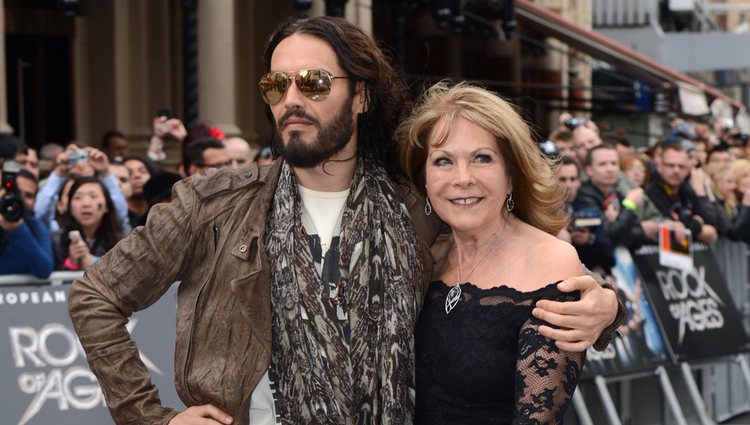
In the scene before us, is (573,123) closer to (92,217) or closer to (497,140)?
(92,217)

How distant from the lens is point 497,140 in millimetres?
3812

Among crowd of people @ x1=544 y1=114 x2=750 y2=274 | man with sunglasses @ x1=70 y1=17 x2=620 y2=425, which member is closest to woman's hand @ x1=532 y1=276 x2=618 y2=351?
man with sunglasses @ x1=70 y1=17 x2=620 y2=425

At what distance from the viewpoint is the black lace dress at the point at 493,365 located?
3598 millimetres

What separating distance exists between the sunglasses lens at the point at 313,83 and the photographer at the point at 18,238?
2.93 m

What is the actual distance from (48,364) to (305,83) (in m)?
2.80

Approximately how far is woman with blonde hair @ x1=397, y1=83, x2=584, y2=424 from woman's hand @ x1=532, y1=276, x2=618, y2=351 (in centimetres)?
3

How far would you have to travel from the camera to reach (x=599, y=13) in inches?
1866

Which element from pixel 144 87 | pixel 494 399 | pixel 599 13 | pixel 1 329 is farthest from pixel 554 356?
pixel 599 13

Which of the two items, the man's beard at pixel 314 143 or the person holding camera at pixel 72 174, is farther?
the person holding camera at pixel 72 174

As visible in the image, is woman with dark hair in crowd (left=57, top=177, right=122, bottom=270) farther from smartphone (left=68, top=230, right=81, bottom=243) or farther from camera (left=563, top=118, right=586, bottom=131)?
camera (left=563, top=118, right=586, bottom=131)

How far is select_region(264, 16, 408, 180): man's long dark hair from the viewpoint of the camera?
390 cm

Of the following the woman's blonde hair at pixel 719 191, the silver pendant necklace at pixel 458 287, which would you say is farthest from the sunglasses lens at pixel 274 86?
the woman's blonde hair at pixel 719 191

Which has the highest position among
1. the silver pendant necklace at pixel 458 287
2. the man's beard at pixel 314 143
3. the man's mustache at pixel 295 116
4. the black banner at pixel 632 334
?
the man's mustache at pixel 295 116

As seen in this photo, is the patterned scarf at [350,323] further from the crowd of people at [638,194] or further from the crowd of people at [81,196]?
the crowd of people at [638,194]
